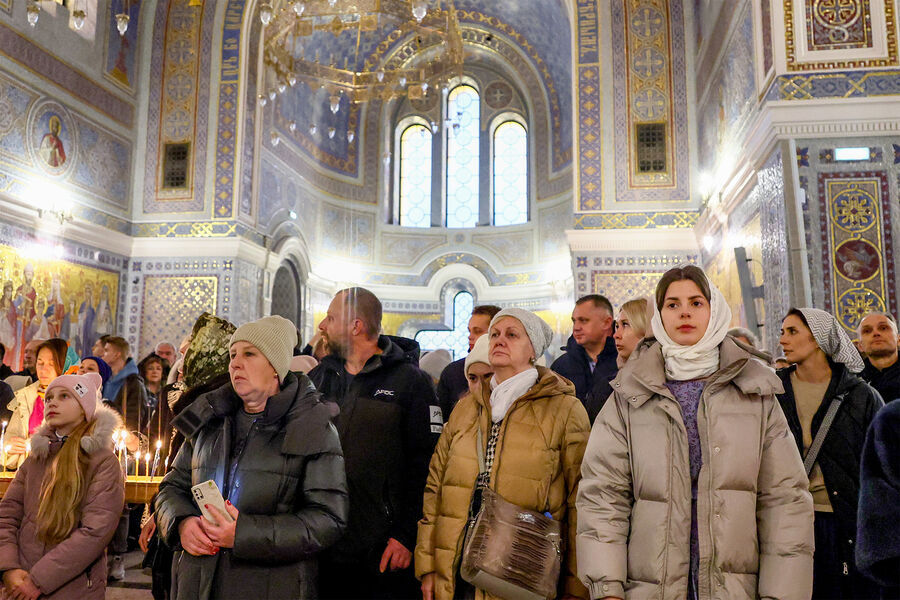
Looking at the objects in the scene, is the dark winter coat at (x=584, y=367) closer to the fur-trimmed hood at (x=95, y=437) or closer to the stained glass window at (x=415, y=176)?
the fur-trimmed hood at (x=95, y=437)

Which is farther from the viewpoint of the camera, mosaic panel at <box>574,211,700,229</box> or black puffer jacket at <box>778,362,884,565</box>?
mosaic panel at <box>574,211,700,229</box>

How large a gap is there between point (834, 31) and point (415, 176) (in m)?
12.7

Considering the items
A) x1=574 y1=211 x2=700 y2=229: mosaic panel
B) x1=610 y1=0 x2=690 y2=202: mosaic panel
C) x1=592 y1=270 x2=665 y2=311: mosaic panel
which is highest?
x1=610 y1=0 x2=690 y2=202: mosaic panel

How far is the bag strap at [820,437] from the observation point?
3053 millimetres

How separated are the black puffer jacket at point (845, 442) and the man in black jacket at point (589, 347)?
0.97 m

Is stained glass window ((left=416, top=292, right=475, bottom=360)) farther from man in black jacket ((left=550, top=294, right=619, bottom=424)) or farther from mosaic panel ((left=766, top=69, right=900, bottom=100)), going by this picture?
man in black jacket ((left=550, top=294, right=619, bottom=424))

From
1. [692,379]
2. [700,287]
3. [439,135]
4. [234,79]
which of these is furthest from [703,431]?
[439,135]

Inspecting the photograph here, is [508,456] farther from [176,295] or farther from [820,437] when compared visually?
[176,295]

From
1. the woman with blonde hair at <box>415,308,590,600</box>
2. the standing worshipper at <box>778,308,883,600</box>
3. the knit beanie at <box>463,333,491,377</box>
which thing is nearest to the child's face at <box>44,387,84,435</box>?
the woman with blonde hair at <box>415,308,590,600</box>

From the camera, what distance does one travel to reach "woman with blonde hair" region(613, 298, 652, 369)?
11.1 feet

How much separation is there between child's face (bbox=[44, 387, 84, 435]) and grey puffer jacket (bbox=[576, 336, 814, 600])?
225 centimetres

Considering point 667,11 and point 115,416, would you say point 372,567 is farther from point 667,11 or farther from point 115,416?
point 667,11

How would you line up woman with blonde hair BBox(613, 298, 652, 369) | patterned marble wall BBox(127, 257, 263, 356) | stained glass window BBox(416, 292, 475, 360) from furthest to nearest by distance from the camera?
stained glass window BBox(416, 292, 475, 360) → patterned marble wall BBox(127, 257, 263, 356) → woman with blonde hair BBox(613, 298, 652, 369)

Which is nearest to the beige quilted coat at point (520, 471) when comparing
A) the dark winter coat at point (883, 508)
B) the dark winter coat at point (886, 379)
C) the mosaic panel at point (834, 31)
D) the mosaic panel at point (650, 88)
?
the dark winter coat at point (883, 508)
